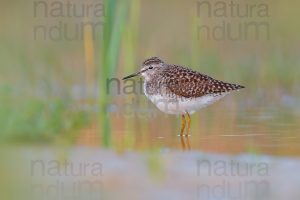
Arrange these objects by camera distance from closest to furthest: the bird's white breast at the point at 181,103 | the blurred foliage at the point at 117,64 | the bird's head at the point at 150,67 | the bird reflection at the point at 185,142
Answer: the bird reflection at the point at 185,142, the blurred foliage at the point at 117,64, the bird's white breast at the point at 181,103, the bird's head at the point at 150,67

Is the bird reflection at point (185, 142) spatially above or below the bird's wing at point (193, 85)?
below

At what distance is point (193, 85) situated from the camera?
441 inches

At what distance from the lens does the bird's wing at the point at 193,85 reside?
11.1 meters

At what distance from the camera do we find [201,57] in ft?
45.9

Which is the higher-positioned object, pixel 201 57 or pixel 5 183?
pixel 201 57

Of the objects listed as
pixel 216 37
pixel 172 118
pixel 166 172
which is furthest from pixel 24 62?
pixel 166 172

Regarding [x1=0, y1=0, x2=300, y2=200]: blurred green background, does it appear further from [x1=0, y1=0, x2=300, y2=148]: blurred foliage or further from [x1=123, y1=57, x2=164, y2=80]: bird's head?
[x1=123, y1=57, x2=164, y2=80]: bird's head

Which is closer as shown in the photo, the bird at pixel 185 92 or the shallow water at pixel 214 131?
the shallow water at pixel 214 131

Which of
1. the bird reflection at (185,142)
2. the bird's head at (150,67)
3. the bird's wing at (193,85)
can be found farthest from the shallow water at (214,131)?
the bird's head at (150,67)

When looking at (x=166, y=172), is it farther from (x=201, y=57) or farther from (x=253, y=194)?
(x=201, y=57)

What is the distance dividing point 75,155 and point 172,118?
3418mm

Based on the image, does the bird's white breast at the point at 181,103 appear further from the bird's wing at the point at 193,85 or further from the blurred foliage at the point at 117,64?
the blurred foliage at the point at 117,64

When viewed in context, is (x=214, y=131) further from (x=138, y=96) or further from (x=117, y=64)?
(x=117, y=64)

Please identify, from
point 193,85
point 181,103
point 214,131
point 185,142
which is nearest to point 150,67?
point 193,85
